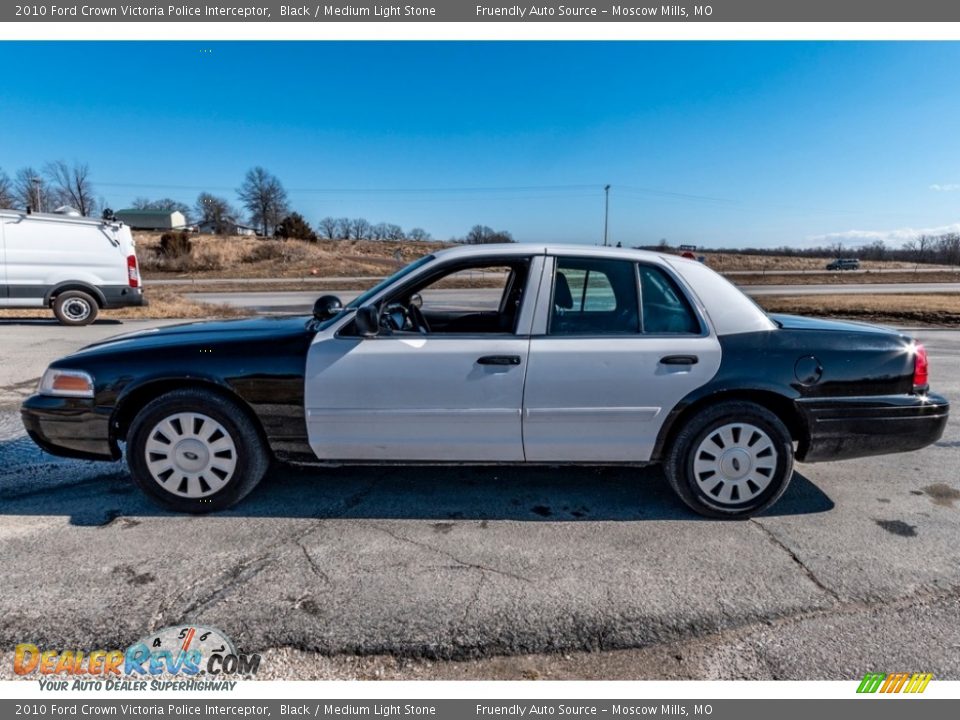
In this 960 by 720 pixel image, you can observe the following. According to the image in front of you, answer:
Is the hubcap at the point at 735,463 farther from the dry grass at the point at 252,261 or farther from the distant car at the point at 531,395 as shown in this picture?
the dry grass at the point at 252,261

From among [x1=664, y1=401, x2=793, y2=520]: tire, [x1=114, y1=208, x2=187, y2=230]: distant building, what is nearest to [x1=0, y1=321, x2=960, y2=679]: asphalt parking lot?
[x1=664, y1=401, x2=793, y2=520]: tire

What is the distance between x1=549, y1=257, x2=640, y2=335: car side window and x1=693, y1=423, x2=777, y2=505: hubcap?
80cm

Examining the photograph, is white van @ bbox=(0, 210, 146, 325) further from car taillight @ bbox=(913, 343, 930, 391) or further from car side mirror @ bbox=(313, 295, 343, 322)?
car taillight @ bbox=(913, 343, 930, 391)

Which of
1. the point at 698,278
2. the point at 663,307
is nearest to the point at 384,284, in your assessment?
the point at 663,307

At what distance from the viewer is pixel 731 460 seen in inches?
124

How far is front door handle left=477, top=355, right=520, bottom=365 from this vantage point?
3041 mm

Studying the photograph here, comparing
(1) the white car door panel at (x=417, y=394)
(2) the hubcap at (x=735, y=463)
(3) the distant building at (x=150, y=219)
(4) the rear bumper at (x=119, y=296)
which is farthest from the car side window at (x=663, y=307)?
(3) the distant building at (x=150, y=219)

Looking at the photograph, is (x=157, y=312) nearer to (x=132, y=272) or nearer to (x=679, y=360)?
(x=132, y=272)

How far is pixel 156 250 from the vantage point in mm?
39688

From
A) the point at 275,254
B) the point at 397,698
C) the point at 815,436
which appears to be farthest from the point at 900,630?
the point at 275,254

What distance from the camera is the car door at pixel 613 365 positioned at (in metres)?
3.06

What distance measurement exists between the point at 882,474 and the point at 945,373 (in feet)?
15.6

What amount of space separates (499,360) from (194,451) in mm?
1851

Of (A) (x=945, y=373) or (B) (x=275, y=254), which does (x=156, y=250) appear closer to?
(B) (x=275, y=254)
